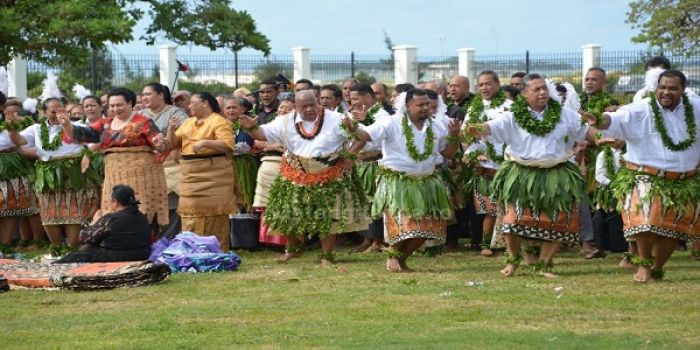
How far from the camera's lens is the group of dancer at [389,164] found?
12.0 meters

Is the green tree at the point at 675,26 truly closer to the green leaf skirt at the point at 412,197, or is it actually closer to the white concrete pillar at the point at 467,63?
the white concrete pillar at the point at 467,63

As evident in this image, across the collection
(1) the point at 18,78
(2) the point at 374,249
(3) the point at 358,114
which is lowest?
(2) the point at 374,249

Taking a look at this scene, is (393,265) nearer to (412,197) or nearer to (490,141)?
(412,197)

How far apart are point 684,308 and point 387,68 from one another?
75.6ft

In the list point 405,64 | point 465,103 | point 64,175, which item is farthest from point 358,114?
point 405,64

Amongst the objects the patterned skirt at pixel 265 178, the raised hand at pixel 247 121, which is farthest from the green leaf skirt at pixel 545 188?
→ the patterned skirt at pixel 265 178

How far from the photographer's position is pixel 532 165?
1253cm

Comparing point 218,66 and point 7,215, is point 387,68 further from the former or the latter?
point 7,215

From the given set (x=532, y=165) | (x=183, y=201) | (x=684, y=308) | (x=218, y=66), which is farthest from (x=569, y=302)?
(x=218, y=66)

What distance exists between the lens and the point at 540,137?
12.4 meters

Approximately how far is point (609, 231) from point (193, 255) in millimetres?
4476

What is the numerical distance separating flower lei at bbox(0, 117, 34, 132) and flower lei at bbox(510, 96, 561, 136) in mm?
6070

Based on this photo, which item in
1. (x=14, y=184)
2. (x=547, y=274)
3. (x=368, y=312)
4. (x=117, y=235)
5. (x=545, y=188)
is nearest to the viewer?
(x=368, y=312)

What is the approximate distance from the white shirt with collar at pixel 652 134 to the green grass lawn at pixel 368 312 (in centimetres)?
105
